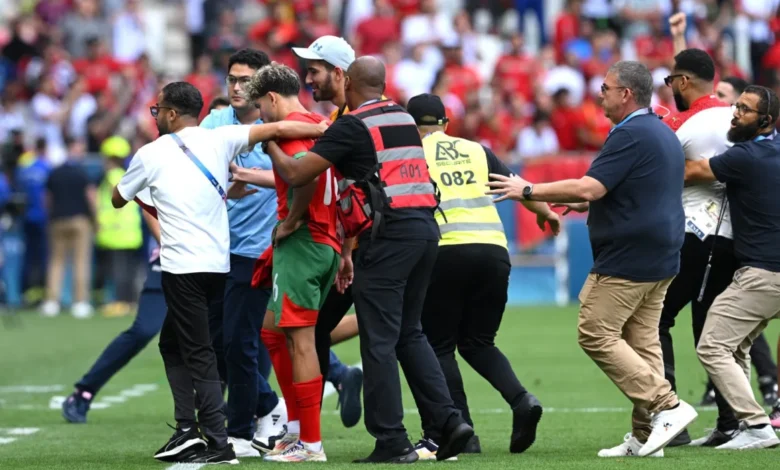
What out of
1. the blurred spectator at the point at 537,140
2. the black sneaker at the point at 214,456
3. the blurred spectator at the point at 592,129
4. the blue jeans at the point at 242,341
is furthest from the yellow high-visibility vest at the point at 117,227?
the black sneaker at the point at 214,456

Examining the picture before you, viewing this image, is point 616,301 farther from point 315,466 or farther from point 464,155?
point 315,466

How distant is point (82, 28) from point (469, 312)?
1969cm

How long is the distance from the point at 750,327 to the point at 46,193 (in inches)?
631

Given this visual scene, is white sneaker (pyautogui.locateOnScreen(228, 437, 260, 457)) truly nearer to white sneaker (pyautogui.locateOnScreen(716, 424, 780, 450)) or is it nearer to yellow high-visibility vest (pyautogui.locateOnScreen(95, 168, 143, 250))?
white sneaker (pyautogui.locateOnScreen(716, 424, 780, 450))

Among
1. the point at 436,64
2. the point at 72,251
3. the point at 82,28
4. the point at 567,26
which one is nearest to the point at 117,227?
the point at 72,251

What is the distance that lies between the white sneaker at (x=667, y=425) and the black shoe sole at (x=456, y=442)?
1072mm

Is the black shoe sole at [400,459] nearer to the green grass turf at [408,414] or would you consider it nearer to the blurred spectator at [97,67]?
the green grass turf at [408,414]

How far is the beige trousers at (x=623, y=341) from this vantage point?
8195mm

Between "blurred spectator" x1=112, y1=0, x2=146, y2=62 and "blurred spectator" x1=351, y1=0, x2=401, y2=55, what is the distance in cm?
452

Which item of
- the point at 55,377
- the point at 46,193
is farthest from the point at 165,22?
the point at 55,377

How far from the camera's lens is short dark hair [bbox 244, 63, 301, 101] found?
8.20 meters

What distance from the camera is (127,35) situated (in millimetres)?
27156

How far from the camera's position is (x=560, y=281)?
2283 centimetres

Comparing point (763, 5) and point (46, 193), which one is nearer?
point (46, 193)
